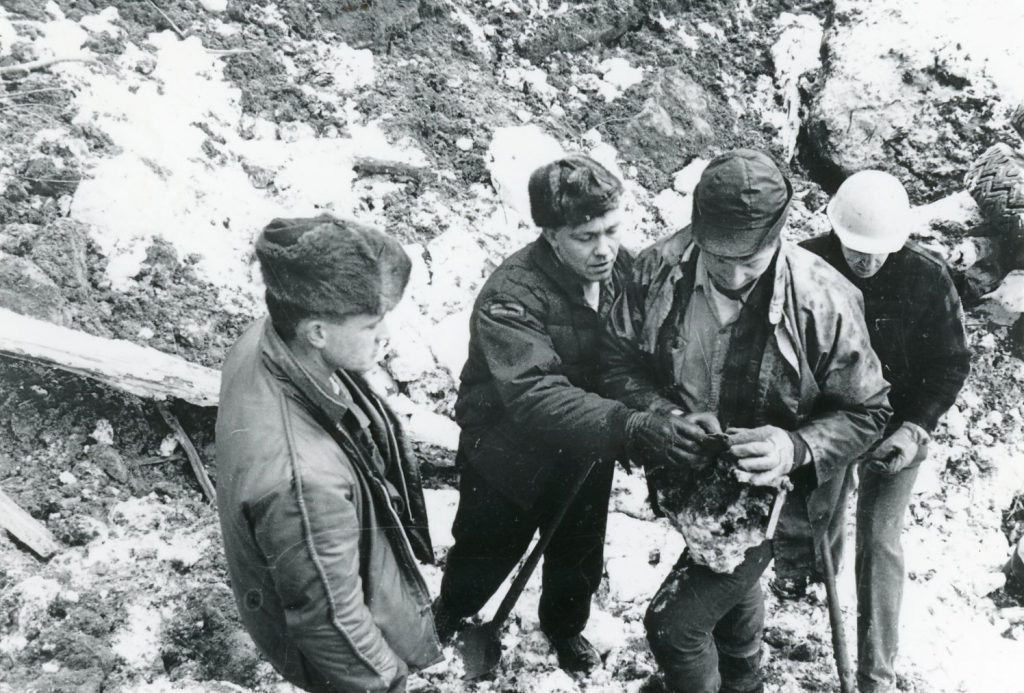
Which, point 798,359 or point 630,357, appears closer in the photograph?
point 798,359

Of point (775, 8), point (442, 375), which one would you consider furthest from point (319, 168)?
point (775, 8)

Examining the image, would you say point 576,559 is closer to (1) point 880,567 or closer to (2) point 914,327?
(1) point 880,567

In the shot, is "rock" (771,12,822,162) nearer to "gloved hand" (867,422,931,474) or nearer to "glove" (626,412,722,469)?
"gloved hand" (867,422,931,474)

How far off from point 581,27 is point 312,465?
110 inches

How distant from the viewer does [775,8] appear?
3914 mm

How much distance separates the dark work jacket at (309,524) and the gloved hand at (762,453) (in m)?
0.78

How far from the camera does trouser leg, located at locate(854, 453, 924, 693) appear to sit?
2.24 meters

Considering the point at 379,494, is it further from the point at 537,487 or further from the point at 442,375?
the point at 442,375

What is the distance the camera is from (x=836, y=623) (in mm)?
2223

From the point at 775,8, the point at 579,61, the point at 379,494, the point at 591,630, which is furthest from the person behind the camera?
the point at 775,8

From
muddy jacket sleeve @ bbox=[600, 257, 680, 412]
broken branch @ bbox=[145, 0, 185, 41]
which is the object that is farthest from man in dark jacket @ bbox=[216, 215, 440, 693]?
broken branch @ bbox=[145, 0, 185, 41]

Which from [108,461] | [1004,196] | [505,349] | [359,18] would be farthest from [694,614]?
[359,18]

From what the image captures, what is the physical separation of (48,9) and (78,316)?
117 centimetres

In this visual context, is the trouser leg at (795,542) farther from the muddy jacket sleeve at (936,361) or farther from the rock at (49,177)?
the rock at (49,177)
